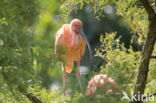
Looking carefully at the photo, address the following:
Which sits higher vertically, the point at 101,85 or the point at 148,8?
the point at 148,8

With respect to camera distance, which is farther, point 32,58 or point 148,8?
point 148,8

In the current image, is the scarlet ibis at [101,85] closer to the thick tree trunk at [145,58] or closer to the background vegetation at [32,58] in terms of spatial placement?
the background vegetation at [32,58]

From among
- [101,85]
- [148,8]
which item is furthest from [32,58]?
[148,8]

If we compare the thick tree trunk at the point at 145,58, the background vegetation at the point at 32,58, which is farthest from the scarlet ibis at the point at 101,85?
the thick tree trunk at the point at 145,58

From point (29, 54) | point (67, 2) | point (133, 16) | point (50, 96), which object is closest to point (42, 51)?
point (29, 54)

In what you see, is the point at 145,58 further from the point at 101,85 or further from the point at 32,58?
the point at 32,58

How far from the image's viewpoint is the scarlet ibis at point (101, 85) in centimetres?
39

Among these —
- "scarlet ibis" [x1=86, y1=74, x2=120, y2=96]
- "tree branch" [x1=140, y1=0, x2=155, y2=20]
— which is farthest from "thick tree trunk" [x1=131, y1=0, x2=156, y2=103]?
"scarlet ibis" [x1=86, y1=74, x2=120, y2=96]

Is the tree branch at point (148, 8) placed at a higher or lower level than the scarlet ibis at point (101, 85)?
higher

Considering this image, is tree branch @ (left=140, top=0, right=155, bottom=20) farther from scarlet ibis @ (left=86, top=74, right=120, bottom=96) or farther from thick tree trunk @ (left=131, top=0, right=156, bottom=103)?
scarlet ibis @ (left=86, top=74, right=120, bottom=96)

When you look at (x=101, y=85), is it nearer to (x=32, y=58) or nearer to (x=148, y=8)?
(x=32, y=58)

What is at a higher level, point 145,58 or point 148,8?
point 148,8

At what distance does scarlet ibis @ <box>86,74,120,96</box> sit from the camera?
386 mm

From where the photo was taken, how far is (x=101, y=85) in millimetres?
390
